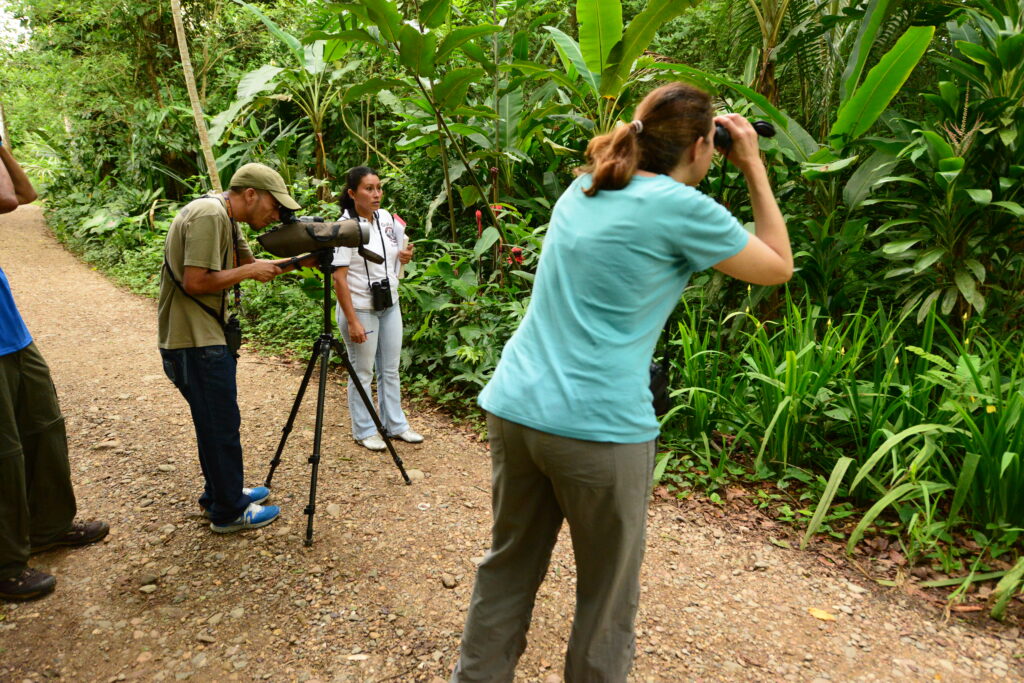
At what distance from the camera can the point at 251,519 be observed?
3205mm

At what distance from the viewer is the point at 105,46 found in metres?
10.7

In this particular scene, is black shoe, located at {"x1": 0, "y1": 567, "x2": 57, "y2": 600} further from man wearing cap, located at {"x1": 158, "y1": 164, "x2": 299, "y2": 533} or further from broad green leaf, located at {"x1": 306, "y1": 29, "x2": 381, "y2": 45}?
broad green leaf, located at {"x1": 306, "y1": 29, "x2": 381, "y2": 45}

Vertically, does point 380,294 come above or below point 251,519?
above

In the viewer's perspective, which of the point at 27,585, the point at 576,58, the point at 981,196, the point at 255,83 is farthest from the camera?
the point at 255,83

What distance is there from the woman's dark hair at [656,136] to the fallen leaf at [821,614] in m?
2.11

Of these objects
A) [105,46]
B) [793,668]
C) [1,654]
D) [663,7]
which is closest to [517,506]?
[793,668]

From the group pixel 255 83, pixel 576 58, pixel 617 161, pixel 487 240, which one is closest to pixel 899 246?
pixel 576 58

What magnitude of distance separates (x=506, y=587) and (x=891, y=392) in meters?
2.92

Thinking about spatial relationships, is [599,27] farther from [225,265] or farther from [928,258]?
[225,265]

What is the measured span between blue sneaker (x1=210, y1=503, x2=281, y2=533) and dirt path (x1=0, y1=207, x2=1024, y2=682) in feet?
0.13

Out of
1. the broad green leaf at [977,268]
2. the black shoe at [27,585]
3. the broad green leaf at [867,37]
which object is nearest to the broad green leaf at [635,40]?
the broad green leaf at [867,37]

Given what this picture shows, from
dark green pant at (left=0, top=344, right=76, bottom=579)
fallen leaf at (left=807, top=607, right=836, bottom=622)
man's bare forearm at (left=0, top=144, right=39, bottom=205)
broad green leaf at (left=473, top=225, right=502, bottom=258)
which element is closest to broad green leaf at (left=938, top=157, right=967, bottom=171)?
fallen leaf at (left=807, top=607, right=836, bottom=622)

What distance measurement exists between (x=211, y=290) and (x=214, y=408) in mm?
514

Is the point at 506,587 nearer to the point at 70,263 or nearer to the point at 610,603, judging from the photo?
the point at 610,603
